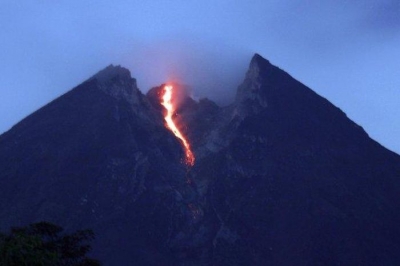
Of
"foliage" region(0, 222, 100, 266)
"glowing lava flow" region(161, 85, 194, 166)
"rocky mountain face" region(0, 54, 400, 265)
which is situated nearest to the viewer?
"foliage" region(0, 222, 100, 266)

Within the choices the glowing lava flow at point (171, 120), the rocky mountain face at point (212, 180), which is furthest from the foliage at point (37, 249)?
the glowing lava flow at point (171, 120)

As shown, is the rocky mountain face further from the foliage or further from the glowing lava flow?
the foliage

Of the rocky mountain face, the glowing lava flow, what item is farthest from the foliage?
the glowing lava flow

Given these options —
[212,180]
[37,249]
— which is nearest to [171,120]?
[212,180]

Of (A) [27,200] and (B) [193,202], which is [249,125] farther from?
(A) [27,200]

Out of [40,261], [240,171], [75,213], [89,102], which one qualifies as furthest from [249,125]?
[40,261]

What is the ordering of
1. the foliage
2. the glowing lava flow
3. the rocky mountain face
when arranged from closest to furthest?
the foliage < the rocky mountain face < the glowing lava flow
